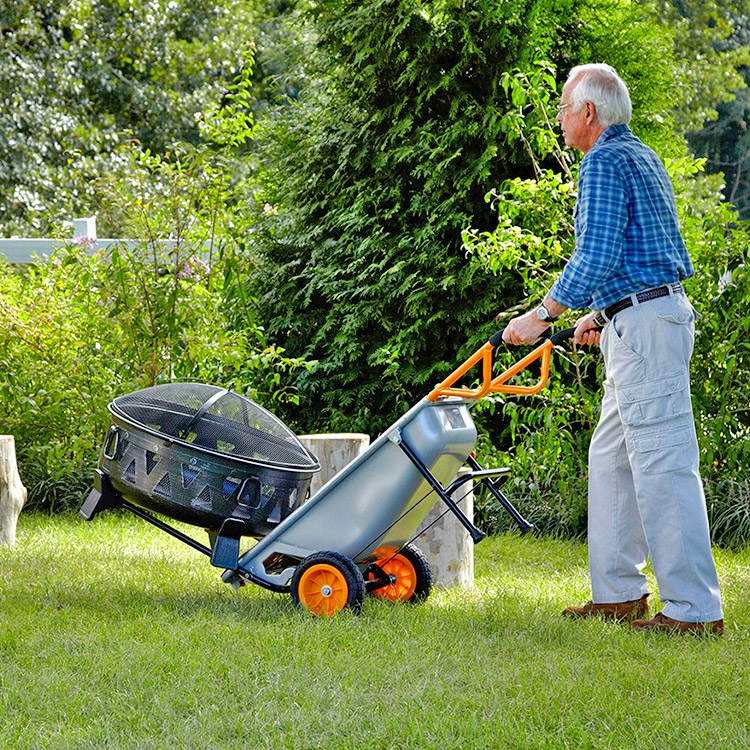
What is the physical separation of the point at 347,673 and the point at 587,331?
59.4 inches

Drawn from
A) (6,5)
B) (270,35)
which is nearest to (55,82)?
(6,5)

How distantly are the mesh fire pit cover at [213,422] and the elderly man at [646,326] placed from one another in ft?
3.50

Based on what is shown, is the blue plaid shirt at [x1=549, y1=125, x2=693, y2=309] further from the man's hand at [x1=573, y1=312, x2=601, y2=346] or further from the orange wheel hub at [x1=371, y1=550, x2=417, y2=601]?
the orange wheel hub at [x1=371, y1=550, x2=417, y2=601]

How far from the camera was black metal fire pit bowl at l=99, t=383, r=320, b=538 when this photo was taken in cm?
406

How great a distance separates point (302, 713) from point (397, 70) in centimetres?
467

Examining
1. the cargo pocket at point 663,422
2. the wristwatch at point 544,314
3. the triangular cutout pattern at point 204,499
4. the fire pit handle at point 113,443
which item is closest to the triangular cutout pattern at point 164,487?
the triangular cutout pattern at point 204,499

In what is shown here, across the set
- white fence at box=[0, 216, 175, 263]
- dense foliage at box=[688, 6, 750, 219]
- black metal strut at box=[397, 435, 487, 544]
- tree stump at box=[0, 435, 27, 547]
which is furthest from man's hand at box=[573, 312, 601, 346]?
dense foliage at box=[688, 6, 750, 219]

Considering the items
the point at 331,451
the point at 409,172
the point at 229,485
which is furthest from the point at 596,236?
the point at 409,172

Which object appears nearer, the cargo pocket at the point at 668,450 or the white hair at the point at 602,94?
the cargo pocket at the point at 668,450

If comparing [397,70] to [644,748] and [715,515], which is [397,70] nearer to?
[715,515]

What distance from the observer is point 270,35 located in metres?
17.1

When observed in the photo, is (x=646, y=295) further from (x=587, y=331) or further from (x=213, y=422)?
(x=213, y=422)

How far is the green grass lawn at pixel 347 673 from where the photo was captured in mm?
2750

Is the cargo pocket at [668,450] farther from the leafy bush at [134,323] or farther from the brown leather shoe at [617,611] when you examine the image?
the leafy bush at [134,323]
